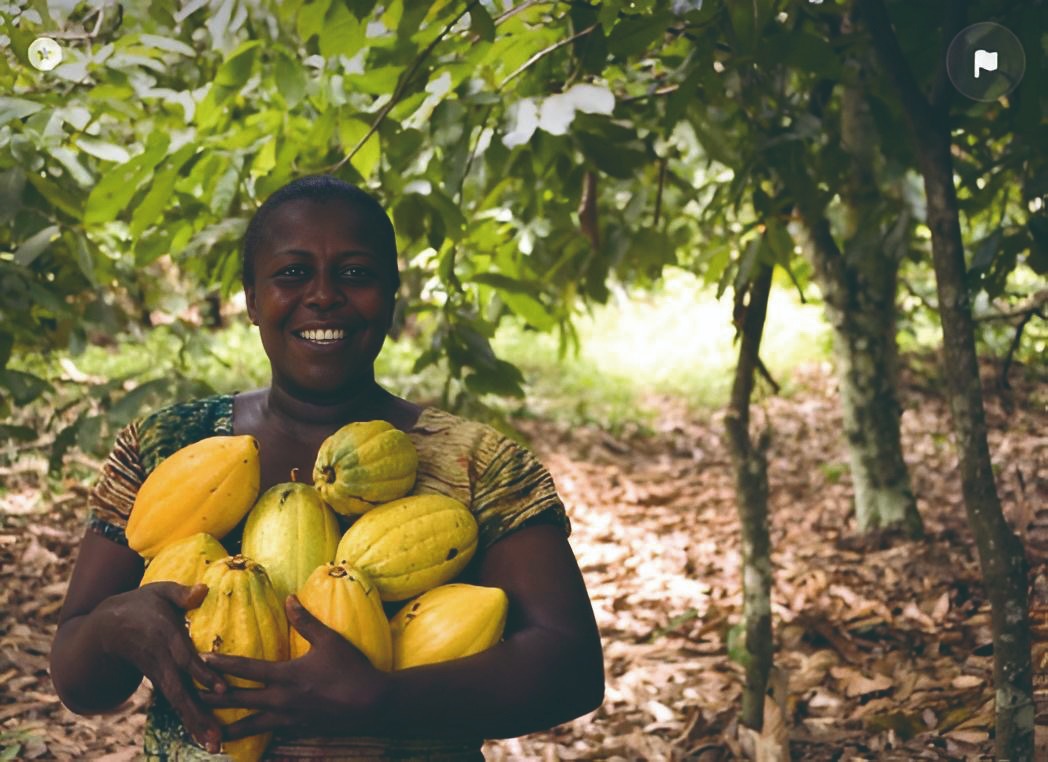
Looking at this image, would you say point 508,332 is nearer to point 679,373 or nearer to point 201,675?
point 679,373

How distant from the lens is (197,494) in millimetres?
1261

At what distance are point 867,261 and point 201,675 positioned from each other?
3.29 metres

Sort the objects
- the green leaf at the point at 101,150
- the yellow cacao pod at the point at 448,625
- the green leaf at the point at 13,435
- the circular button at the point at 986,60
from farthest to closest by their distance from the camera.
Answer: the green leaf at the point at 13,435, the green leaf at the point at 101,150, the circular button at the point at 986,60, the yellow cacao pod at the point at 448,625

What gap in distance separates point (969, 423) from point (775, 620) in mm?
1792

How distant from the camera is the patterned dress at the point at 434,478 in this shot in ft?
4.31

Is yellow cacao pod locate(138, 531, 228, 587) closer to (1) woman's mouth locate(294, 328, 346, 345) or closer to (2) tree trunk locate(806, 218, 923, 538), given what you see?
(1) woman's mouth locate(294, 328, 346, 345)

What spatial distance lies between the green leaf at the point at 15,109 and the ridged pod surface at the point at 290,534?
1176 millimetres

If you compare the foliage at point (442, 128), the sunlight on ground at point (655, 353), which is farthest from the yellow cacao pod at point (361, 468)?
the sunlight on ground at point (655, 353)

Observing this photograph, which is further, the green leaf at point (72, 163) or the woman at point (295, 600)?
the green leaf at point (72, 163)

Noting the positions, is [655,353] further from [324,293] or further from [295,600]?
[295,600]

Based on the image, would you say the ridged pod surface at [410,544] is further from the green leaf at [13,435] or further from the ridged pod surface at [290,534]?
the green leaf at [13,435]

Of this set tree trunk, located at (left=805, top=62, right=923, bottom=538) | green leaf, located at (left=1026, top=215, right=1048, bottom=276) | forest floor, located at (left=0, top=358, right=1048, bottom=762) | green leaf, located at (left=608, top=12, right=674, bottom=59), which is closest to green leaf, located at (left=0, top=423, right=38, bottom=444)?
forest floor, located at (left=0, top=358, right=1048, bottom=762)

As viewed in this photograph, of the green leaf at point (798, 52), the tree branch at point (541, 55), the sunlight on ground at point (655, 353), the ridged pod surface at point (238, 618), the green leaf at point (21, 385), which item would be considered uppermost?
the sunlight on ground at point (655, 353)

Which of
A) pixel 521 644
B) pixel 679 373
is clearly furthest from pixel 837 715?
pixel 679 373
